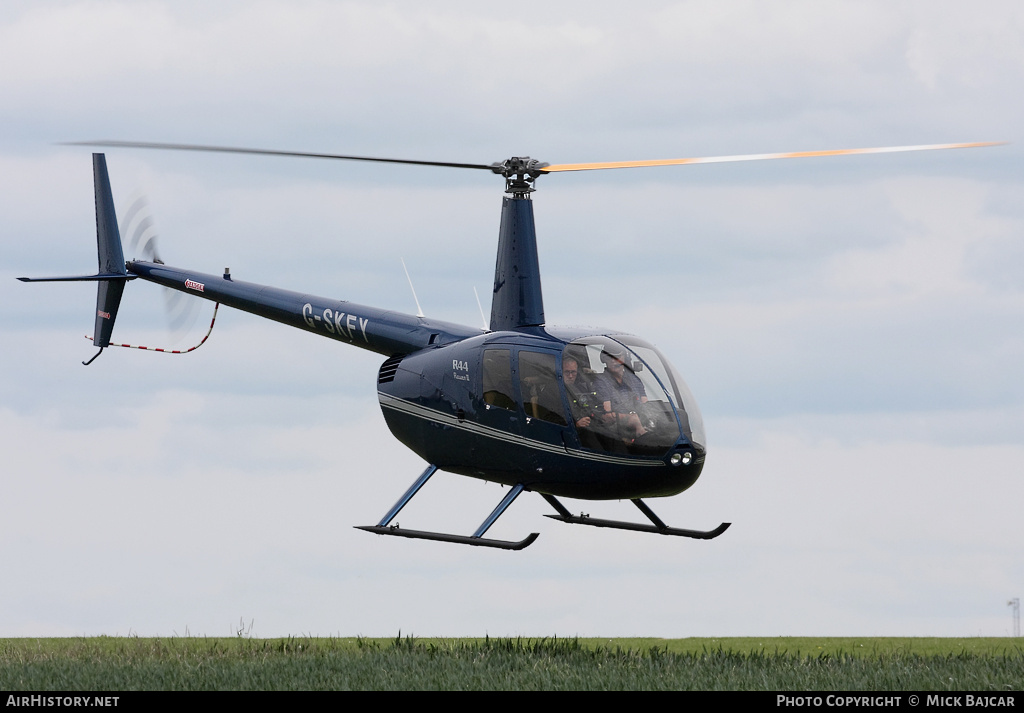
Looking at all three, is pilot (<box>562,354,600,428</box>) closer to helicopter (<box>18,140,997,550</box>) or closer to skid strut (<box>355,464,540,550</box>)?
helicopter (<box>18,140,997,550</box>)

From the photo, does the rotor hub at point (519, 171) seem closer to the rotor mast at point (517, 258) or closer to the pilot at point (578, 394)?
the rotor mast at point (517, 258)

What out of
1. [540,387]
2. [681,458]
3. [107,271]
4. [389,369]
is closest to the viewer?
[681,458]

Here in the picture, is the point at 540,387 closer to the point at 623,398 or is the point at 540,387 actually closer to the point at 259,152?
the point at 623,398

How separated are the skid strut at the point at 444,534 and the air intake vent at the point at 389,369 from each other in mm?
1472

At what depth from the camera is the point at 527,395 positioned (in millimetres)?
15852

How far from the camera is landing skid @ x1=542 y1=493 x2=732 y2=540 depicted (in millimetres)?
16891

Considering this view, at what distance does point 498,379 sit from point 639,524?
3.11m

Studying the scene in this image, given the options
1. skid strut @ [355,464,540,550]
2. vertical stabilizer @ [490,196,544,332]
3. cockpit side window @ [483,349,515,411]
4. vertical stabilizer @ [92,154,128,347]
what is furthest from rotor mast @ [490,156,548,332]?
vertical stabilizer @ [92,154,128,347]

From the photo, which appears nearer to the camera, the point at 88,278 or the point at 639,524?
the point at 639,524

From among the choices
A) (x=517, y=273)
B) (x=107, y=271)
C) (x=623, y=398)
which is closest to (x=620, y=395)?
(x=623, y=398)

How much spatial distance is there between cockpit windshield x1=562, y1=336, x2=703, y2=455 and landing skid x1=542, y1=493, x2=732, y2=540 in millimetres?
1407

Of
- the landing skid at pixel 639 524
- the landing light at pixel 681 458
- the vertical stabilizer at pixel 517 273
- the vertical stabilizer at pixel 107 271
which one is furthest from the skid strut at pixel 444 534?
the vertical stabilizer at pixel 107 271

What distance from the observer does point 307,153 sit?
1720 cm
